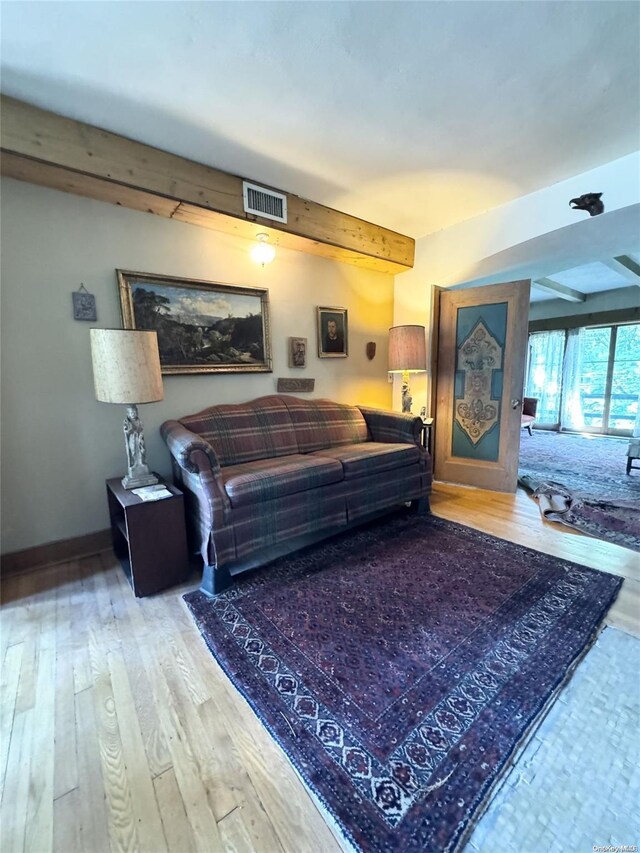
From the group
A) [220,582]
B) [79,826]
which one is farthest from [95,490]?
[79,826]

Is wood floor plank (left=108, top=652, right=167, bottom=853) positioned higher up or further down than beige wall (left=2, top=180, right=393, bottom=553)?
further down

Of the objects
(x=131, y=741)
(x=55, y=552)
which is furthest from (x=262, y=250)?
(x=131, y=741)

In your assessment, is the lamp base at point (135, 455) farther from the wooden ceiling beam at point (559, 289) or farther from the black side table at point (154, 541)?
the wooden ceiling beam at point (559, 289)

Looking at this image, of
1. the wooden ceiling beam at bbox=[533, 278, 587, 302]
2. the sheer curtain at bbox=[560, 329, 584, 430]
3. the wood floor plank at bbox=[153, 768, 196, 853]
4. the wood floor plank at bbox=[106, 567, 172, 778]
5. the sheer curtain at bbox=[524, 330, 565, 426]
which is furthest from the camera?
the sheer curtain at bbox=[524, 330, 565, 426]

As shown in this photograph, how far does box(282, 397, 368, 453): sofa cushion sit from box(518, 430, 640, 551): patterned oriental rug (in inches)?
66.3

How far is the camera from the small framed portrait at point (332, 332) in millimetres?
3423

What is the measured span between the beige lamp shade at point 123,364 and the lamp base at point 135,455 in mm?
173

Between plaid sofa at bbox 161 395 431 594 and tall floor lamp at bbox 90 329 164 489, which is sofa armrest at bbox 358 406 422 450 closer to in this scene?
plaid sofa at bbox 161 395 431 594

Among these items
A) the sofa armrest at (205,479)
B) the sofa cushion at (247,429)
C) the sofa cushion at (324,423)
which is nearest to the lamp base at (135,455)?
the sofa armrest at (205,479)

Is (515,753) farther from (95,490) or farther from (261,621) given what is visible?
(95,490)

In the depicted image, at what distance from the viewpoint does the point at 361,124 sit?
1.98m

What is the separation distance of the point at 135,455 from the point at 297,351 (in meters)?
1.67

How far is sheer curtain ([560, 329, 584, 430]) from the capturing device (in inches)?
275

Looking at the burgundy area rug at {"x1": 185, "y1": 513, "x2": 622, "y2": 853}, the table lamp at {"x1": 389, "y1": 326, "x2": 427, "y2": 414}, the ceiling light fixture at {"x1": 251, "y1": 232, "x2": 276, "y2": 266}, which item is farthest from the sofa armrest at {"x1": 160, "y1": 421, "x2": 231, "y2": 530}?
the table lamp at {"x1": 389, "y1": 326, "x2": 427, "y2": 414}
